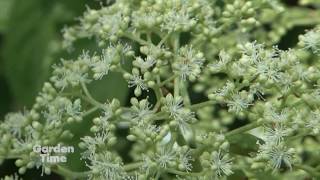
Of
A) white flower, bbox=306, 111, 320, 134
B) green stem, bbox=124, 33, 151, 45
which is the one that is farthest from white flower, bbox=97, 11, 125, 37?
white flower, bbox=306, 111, 320, 134

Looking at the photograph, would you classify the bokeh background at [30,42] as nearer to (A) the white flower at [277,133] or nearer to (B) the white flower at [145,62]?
(B) the white flower at [145,62]

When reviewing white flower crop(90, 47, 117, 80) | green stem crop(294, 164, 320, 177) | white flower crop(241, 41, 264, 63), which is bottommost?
green stem crop(294, 164, 320, 177)

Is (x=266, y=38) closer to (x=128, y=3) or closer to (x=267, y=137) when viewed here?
(x=128, y=3)

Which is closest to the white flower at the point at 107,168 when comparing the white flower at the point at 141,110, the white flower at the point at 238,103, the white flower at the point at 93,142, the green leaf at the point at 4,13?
the white flower at the point at 93,142

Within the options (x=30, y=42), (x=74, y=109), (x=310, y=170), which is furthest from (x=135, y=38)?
(x=30, y=42)

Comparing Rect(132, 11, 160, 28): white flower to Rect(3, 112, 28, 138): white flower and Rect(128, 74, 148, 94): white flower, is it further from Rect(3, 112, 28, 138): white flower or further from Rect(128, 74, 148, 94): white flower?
Rect(3, 112, 28, 138): white flower
